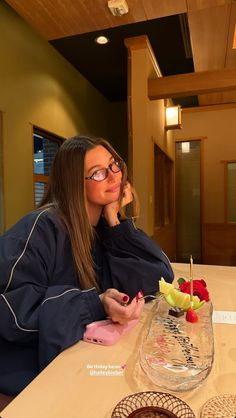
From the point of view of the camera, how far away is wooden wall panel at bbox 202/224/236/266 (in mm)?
5559

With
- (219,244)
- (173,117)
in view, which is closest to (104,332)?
(173,117)

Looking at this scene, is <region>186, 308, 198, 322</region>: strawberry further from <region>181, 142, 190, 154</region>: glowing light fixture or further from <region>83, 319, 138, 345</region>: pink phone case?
<region>181, 142, 190, 154</region>: glowing light fixture

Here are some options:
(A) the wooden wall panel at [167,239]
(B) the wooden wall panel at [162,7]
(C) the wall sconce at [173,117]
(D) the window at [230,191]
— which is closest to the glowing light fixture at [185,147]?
(D) the window at [230,191]

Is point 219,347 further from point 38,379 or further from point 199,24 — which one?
point 199,24

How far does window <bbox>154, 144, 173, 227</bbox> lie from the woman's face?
3020 millimetres

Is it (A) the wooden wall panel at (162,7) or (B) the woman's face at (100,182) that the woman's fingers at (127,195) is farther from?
(A) the wooden wall panel at (162,7)

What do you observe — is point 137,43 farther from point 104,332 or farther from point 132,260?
point 104,332

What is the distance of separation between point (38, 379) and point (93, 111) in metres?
5.01

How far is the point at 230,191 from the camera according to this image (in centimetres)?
554

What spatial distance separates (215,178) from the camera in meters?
5.61

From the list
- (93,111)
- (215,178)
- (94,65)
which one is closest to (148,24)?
(94,65)

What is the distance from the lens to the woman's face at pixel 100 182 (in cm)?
113

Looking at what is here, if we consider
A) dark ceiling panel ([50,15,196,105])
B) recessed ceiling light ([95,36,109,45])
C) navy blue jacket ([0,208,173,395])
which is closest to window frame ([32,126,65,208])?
dark ceiling panel ([50,15,196,105])

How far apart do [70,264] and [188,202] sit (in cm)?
499
